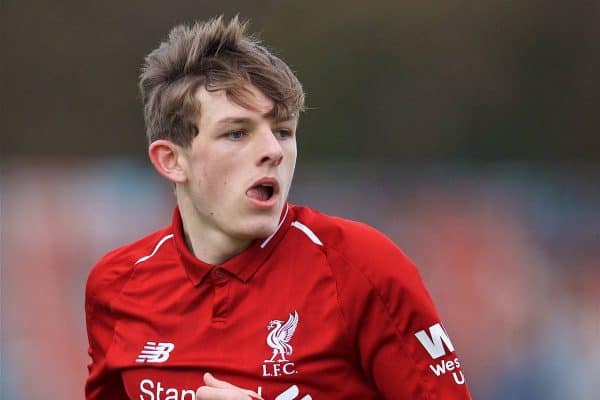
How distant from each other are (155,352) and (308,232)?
52cm

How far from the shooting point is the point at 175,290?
9.21 ft

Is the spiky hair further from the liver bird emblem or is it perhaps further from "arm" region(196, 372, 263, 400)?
"arm" region(196, 372, 263, 400)

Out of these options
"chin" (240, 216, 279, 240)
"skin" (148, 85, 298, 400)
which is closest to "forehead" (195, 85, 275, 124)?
"skin" (148, 85, 298, 400)

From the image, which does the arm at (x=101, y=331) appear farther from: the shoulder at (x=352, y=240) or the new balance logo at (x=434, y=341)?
the new balance logo at (x=434, y=341)

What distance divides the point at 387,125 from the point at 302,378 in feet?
15.8

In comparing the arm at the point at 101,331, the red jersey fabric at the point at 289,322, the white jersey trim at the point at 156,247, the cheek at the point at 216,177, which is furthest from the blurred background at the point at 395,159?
the cheek at the point at 216,177

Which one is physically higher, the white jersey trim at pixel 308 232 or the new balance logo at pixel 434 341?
the white jersey trim at pixel 308 232

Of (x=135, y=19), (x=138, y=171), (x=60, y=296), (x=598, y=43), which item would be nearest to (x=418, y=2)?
(x=598, y=43)

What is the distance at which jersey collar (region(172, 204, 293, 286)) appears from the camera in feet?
8.89

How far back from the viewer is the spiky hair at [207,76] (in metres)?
2.66

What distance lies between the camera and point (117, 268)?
2992 mm

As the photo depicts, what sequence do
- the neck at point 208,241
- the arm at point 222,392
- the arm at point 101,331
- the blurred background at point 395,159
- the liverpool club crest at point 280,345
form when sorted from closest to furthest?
the arm at point 222,392, the liverpool club crest at point 280,345, the neck at point 208,241, the arm at point 101,331, the blurred background at point 395,159

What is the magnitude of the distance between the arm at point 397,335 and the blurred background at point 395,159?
3.31 metres

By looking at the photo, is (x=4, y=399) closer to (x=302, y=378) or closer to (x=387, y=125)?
(x=387, y=125)
